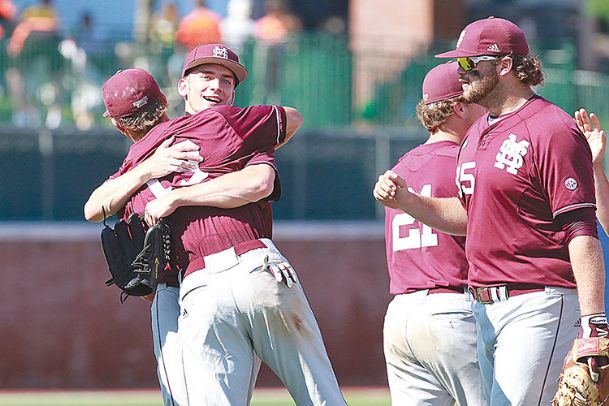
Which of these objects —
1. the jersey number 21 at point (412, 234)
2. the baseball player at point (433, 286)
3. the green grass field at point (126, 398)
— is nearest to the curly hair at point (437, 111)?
the baseball player at point (433, 286)

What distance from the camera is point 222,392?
5.59 metres

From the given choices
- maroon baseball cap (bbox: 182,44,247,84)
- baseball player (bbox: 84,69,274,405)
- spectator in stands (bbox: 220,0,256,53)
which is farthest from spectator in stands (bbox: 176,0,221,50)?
maroon baseball cap (bbox: 182,44,247,84)

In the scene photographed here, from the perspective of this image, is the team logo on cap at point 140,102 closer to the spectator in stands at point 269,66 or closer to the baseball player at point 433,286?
the baseball player at point 433,286

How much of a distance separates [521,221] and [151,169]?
1742mm

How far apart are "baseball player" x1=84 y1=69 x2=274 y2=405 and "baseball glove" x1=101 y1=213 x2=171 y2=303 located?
0.37 feet

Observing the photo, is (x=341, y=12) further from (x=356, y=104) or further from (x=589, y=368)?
(x=589, y=368)

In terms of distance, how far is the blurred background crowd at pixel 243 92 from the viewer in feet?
48.3

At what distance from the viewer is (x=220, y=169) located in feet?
18.9

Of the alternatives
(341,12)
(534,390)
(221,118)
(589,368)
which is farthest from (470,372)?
(341,12)

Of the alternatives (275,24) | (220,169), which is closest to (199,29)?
(275,24)

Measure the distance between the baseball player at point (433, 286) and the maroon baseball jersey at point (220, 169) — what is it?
0.81m

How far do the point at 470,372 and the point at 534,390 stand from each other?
2.70 ft

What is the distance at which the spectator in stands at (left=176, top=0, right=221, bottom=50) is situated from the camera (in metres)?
15.4

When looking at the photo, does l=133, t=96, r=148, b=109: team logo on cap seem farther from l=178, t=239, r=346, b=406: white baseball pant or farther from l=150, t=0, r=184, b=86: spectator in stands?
l=150, t=0, r=184, b=86: spectator in stands
